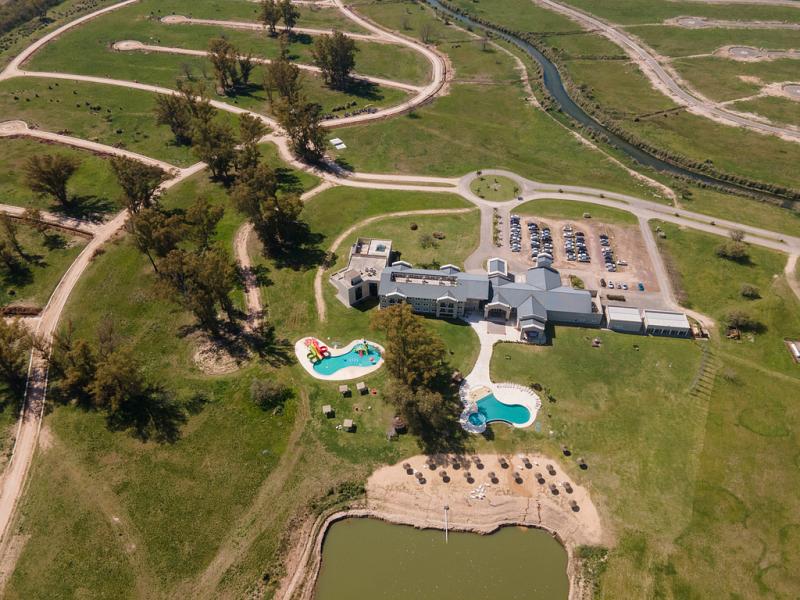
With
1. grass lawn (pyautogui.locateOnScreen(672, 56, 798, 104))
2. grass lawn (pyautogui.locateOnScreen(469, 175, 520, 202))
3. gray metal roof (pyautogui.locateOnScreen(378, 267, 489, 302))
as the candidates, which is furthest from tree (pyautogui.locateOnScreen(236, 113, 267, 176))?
grass lawn (pyautogui.locateOnScreen(672, 56, 798, 104))

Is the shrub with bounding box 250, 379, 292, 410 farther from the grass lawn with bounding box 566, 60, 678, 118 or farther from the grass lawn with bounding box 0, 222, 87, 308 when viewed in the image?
the grass lawn with bounding box 566, 60, 678, 118

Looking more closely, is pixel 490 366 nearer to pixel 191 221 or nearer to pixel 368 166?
pixel 191 221

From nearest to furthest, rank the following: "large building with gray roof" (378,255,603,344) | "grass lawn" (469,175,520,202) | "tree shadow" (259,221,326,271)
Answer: "large building with gray roof" (378,255,603,344) < "tree shadow" (259,221,326,271) < "grass lawn" (469,175,520,202)

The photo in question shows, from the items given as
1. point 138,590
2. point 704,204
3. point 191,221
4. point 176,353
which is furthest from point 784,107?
point 138,590

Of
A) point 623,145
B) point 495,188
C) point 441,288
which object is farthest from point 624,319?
point 623,145

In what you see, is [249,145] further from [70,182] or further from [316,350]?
[316,350]
